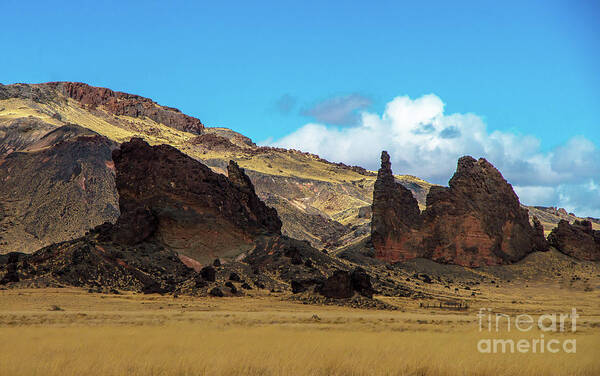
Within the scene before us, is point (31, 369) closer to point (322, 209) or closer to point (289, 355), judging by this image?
point (289, 355)

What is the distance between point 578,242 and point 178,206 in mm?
65325

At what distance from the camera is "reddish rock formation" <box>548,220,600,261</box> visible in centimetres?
9550

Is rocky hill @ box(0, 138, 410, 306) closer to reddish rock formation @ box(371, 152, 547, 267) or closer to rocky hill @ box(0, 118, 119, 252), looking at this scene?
reddish rock formation @ box(371, 152, 547, 267)

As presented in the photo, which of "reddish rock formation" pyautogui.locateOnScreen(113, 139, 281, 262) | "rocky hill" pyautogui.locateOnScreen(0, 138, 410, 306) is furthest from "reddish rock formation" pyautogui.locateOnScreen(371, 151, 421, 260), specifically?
"reddish rock formation" pyautogui.locateOnScreen(113, 139, 281, 262)

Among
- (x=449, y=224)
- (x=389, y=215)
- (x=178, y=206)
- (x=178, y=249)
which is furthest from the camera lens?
(x=449, y=224)

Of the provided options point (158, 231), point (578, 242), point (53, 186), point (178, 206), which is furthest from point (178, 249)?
point (578, 242)

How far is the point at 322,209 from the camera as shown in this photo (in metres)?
195

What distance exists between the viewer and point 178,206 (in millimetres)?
67688

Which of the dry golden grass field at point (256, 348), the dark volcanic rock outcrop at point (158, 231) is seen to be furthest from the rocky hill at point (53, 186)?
the dry golden grass field at point (256, 348)

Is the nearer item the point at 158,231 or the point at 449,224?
the point at 158,231

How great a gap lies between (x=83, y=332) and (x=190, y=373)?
10861mm

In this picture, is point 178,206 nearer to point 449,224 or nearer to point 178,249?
point 178,249

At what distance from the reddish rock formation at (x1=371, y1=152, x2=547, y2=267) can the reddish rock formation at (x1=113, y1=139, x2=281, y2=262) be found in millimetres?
24610

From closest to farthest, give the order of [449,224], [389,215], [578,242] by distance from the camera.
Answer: [389,215] < [449,224] < [578,242]
